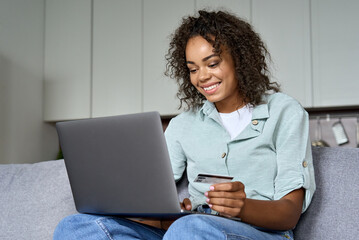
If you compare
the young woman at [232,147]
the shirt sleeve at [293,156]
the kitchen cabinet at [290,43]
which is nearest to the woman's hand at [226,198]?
the young woman at [232,147]

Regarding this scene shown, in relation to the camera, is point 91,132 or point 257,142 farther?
point 257,142

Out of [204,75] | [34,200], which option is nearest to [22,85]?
[34,200]

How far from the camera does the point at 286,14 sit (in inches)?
106

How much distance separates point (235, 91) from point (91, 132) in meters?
0.53

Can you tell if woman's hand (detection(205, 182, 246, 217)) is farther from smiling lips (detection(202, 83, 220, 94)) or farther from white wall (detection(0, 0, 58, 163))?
white wall (detection(0, 0, 58, 163))

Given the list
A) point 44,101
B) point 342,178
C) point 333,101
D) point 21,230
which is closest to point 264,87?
point 342,178

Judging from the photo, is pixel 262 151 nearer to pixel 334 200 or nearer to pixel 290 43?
pixel 334 200

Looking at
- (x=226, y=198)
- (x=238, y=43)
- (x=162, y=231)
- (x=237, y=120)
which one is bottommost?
(x=162, y=231)

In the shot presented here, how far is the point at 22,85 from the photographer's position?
321 cm

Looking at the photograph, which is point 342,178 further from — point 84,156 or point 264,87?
point 84,156

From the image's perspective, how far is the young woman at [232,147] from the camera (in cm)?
92

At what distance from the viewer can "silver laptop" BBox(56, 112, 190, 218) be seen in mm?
887

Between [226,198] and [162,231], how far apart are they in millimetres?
379

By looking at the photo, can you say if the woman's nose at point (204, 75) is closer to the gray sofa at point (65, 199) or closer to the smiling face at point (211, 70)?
the smiling face at point (211, 70)
